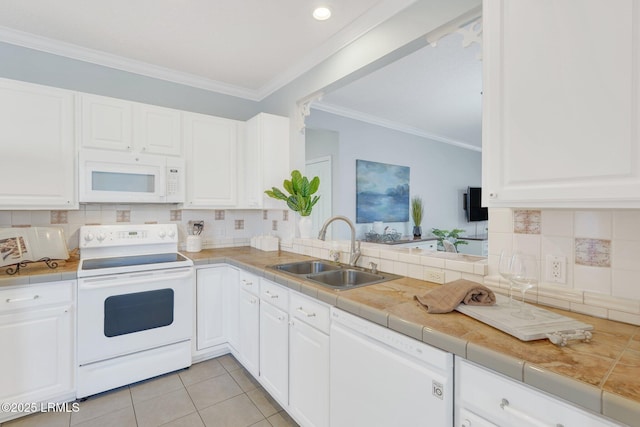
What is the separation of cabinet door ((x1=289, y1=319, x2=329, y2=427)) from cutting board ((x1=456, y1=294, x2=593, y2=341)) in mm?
727

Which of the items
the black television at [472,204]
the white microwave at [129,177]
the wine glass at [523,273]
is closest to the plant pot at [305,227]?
the white microwave at [129,177]

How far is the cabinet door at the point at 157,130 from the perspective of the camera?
2.57m

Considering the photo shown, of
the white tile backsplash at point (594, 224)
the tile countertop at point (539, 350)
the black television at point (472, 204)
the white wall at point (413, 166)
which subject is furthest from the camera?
the black television at point (472, 204)

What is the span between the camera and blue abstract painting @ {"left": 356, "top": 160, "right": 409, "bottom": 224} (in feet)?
14.3

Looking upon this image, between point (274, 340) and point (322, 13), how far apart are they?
215 cm

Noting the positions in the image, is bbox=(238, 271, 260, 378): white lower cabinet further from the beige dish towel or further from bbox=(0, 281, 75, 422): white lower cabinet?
the beige dish towel

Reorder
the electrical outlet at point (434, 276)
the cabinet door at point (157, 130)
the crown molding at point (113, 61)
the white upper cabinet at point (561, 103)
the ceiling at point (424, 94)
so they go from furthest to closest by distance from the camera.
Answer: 1. the ceiling at point (424, 94)
2. the cabinet door at point (157, 130)
3. the crown molding at point (113, 61)
4. the electrical outlet at point (434, 276)
5. the white upper cabinet at point (561, 103)

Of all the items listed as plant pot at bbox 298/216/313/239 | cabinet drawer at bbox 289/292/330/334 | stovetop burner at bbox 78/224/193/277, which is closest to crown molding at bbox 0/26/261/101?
stovetop burner at bbox 78/224/193/277

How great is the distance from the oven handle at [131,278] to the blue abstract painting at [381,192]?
8.31 feet

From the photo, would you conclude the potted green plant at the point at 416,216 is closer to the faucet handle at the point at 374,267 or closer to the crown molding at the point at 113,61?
the crown molding at the point at 113,61

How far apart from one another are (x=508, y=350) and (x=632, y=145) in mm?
698

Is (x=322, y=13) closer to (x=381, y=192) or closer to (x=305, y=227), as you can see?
(x=305, y=227)

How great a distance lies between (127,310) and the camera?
2164mm

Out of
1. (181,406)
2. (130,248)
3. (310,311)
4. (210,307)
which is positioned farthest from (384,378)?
(130,248)
